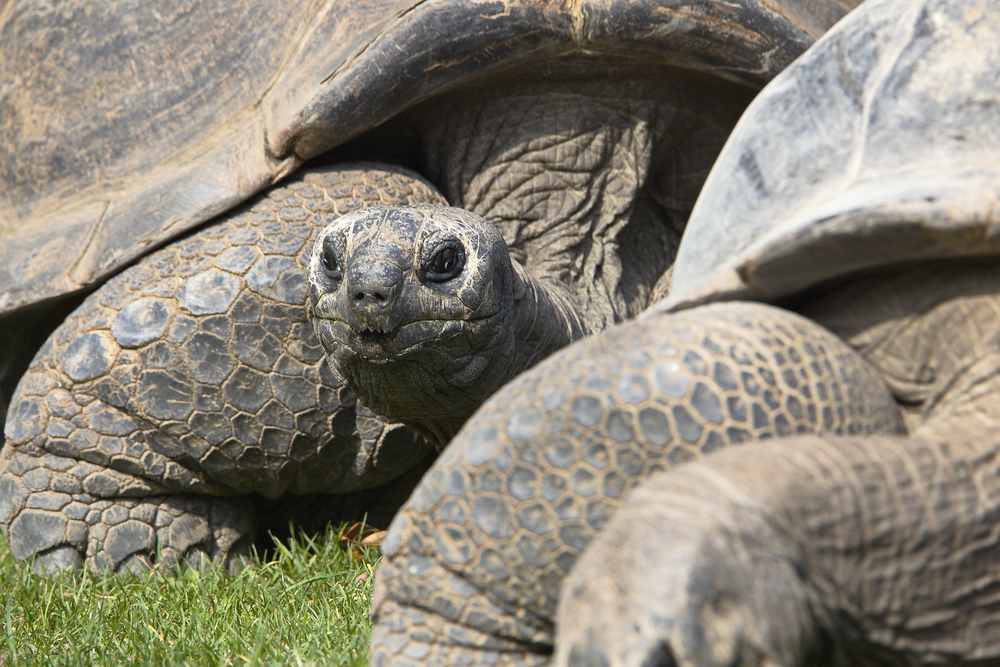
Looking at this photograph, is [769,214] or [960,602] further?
[769,214]

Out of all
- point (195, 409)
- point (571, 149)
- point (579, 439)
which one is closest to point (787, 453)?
point (579, 439)

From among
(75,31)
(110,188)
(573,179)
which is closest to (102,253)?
(110,188)

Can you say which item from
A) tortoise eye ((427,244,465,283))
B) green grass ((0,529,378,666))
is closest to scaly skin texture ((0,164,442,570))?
green grass ((0,529,378,666))

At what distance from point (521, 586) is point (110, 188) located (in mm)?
2209

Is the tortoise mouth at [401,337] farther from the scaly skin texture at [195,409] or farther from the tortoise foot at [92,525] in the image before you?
the tortoise foot at [92,525]

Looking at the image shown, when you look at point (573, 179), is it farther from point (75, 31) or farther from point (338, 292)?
point (75, 31)

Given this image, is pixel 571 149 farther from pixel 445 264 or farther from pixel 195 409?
pixel 195 409

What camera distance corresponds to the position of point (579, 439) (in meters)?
1.44

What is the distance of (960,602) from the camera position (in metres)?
1.39

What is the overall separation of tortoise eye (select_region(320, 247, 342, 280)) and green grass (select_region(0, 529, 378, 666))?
29.3 inches

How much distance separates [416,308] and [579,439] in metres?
0.99

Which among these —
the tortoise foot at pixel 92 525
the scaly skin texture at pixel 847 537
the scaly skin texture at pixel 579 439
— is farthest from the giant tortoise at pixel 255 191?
the scaly skin texture at pixel 847 537

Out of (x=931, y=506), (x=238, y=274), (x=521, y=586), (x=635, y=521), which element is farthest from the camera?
(x=238, y=274)

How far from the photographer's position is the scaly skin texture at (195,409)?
2910 millimetres
